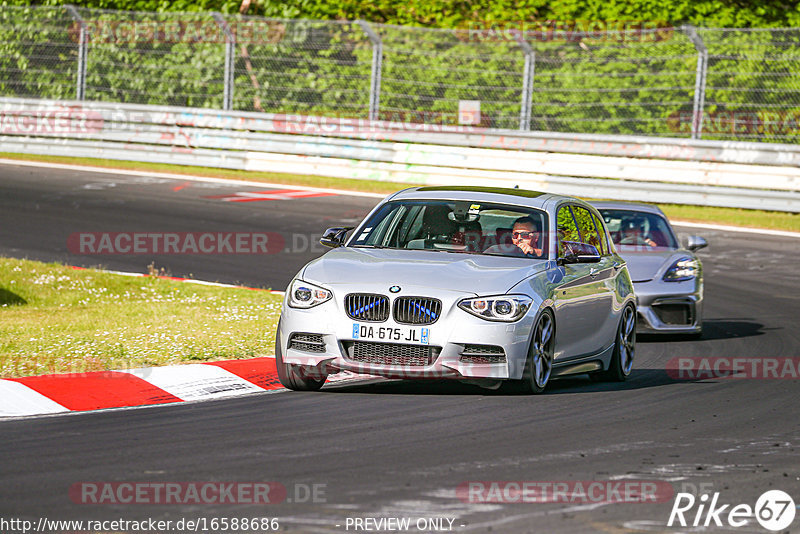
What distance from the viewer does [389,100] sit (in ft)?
85.3

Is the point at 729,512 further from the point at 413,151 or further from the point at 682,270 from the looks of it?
the point at 413,151

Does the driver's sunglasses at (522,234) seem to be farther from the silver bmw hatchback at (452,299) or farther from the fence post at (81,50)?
the fence post at (81,50)

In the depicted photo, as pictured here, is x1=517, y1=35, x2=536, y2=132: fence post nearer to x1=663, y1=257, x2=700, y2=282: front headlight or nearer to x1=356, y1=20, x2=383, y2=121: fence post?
x1=356, y1=20, x2=383, y2=121: fence post

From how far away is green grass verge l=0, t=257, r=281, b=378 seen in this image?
10.2m

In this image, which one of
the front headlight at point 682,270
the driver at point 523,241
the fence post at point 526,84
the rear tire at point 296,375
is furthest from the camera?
the fence post at point 526,84

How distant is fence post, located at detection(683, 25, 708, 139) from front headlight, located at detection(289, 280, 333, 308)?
51.0 ft

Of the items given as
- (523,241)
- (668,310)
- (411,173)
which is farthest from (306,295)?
(411,173)

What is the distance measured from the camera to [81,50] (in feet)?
90.6

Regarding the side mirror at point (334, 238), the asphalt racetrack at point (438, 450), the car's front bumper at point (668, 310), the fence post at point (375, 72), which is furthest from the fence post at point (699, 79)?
the side mirror at point (334, 238)

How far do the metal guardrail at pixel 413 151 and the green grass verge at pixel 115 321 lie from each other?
1012cm

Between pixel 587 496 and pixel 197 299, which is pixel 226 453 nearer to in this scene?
pixel 587 496

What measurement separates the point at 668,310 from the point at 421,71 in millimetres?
12995

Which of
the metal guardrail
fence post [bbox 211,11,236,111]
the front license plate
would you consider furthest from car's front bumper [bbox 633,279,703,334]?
fence post [bbox 211,11,236,111]

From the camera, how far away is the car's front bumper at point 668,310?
44.4 ft
